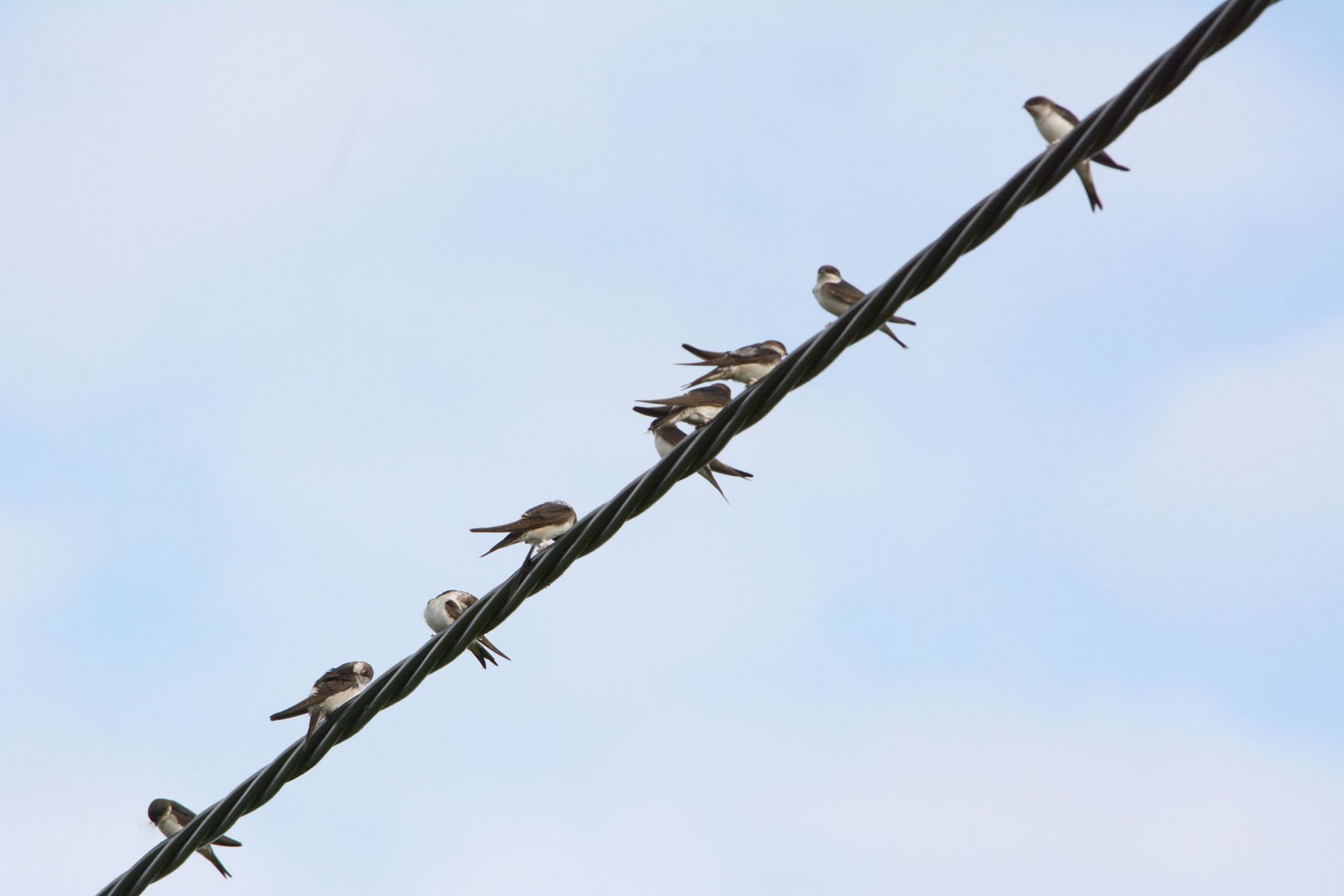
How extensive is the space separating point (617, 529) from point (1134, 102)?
180 centimetres

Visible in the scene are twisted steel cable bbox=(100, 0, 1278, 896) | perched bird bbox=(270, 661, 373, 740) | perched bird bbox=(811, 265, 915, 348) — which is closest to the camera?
twisted steel cable bbox=(100, 0, 1278, 896)

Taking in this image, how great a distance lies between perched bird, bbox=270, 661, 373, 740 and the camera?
8234 mm

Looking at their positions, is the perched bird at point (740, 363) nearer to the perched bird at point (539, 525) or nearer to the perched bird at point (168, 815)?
the perched bird at point (539, 525)

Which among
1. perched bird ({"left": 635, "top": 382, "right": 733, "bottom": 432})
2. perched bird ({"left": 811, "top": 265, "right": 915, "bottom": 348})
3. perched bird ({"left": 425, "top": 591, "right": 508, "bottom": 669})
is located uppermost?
perched bird ({"left": 811, "top": 265, "right": 915, "bottom": 348})

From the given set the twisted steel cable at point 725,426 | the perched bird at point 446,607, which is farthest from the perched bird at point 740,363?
the twisted steel cable at point 725,426

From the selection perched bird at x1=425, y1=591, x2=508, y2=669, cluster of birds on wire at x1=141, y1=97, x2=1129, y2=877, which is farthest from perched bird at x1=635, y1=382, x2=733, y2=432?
perched bird at x1=425, y1=591, x2=508, y2=669

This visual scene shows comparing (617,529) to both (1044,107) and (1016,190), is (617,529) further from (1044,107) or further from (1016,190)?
(1044,107)

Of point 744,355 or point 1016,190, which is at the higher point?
point 744,355

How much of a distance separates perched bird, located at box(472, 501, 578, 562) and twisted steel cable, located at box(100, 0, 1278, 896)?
326cm

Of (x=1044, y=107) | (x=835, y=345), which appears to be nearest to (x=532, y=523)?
(x=1044, y=107)

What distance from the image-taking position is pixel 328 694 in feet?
27.3

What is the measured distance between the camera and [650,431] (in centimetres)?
938

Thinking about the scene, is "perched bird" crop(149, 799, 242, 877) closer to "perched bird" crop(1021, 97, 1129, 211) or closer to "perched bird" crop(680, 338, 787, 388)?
"perched bird" crop(680, 338, 787, 388)

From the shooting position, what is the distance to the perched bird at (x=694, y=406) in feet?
27.1
